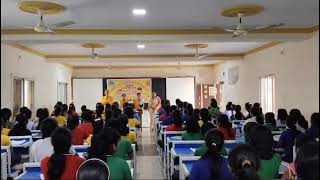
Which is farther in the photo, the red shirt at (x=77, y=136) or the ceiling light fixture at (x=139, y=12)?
the ceiling light fixture at (x=139, y=12)

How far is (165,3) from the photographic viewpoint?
525 cm

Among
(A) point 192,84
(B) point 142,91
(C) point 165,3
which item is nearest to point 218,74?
(A) point 192,84

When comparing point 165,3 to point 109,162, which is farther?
point 165,3

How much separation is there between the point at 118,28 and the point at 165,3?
203 cm

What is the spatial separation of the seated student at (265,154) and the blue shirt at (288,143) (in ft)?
7.75

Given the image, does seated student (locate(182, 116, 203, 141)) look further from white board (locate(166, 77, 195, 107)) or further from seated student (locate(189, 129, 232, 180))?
white board (locate(166, 77, 195, 107))

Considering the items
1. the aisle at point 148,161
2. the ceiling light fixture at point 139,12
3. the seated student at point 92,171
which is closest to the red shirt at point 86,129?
the aisle at point 148,161

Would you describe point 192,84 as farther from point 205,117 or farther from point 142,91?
point 205,117

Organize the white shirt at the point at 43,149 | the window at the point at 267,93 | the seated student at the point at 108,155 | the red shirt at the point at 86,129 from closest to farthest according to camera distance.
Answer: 1. the seated student at the point at 108,155
2. the white shirt at the point at 43,149
3. the red shirt at the point at 86,129
4. the window at the point at 267,93

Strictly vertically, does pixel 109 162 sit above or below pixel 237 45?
below

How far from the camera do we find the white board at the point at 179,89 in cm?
1620

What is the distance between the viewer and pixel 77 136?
5.42 m

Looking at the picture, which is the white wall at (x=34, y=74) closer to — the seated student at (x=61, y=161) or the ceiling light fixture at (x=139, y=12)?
the ceiling light fixture at (x=139, y=12)

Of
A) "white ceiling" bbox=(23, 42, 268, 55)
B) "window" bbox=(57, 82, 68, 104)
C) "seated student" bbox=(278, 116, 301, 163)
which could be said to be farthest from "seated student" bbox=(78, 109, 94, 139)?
"window" bbox=(57, 82, 68, 104)
